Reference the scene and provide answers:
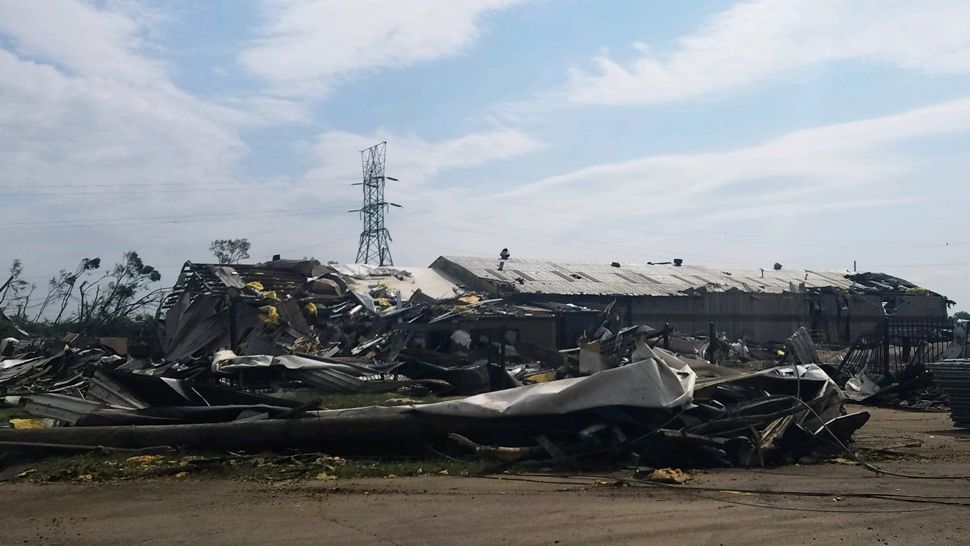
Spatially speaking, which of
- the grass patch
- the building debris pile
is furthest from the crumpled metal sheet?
the grass patch

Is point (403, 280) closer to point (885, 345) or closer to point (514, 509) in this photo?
point (885, 345)

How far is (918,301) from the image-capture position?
158 feet

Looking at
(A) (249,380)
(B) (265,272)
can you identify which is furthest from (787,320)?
(A) (249,380)

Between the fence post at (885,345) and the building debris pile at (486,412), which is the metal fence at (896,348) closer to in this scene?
the fence post at (885,345)

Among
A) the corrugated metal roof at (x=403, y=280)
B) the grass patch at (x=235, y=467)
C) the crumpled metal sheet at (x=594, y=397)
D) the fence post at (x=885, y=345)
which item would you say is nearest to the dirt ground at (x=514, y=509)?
the grass patch at (x=235, y=467)

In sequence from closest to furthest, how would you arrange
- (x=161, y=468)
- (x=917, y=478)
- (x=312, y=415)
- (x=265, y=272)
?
(x=917, y=478) → (x=161, y=468) → (x=312, y=415) → (x=265, y=272)

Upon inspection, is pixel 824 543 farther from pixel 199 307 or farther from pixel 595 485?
pixel 199 307

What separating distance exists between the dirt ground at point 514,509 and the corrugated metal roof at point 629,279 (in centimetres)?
2856

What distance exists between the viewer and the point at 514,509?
736cm

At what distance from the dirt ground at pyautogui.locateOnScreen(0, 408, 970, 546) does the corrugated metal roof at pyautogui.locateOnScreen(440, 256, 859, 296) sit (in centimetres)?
2856

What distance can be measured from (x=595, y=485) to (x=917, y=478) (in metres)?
3.08

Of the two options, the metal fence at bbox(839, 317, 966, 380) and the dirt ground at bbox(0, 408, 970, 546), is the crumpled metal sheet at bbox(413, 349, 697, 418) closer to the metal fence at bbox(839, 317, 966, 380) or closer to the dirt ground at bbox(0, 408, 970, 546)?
the dirt ground at bbox(0, 408, 970, 546)

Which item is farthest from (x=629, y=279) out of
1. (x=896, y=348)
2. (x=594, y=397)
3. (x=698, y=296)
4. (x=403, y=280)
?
(x=594, y=397)

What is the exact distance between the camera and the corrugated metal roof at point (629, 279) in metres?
39.5
